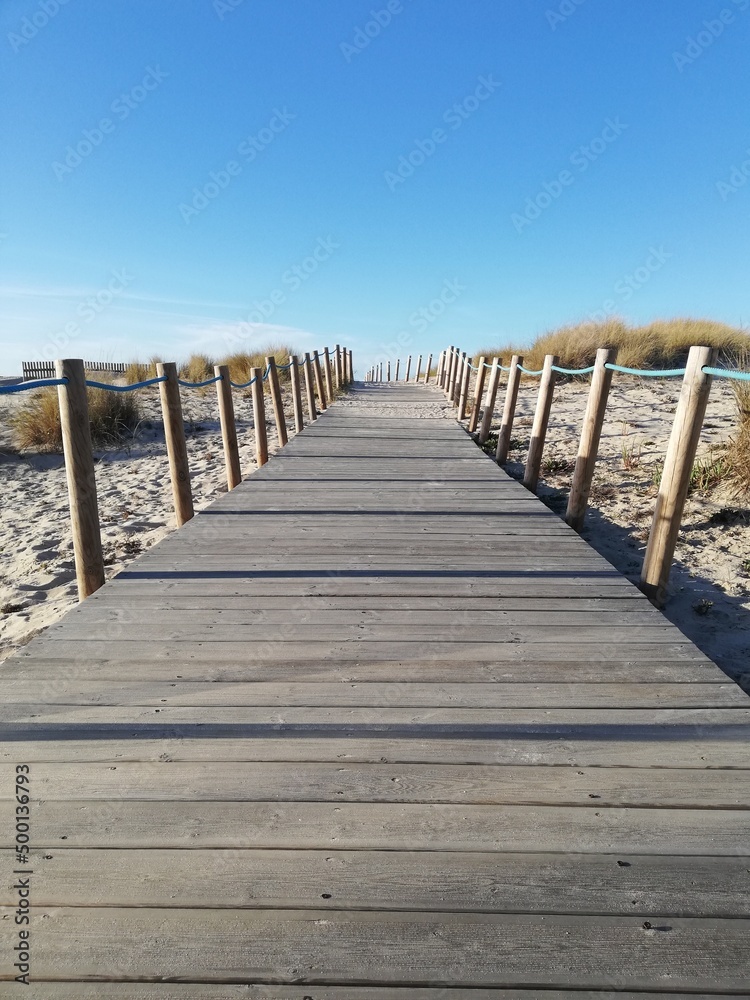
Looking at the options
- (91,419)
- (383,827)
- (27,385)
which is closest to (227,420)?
(27,385)

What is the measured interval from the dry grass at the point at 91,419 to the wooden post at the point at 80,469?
7039 millimetres

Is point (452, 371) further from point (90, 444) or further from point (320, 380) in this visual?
point (90, 444)

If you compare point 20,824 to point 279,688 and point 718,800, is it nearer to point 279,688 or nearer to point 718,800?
point 279,688

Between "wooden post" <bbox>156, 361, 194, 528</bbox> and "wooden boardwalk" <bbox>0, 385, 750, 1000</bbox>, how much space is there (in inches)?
57.5

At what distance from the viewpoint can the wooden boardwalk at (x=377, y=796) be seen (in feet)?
3.76

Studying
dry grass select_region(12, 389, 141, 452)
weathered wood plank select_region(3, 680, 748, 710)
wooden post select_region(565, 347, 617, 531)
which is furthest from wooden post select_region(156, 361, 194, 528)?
dry grass select_region(12, 389, 141, 452)

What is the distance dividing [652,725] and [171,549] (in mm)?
2598

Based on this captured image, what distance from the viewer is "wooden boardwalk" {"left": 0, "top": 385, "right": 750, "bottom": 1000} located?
115 cm

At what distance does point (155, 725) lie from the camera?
6.00ft

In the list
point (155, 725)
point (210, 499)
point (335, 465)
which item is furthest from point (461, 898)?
point (210, 499)

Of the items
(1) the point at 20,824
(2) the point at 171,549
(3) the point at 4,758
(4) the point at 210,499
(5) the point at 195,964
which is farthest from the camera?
(4) the point at 210,499

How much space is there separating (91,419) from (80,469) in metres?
7.20

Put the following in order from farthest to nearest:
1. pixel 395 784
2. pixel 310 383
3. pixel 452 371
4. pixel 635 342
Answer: pixel 635 342
pixel 452 371
pixel 310 383
pixel 395 784

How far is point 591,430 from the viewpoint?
4.22m
